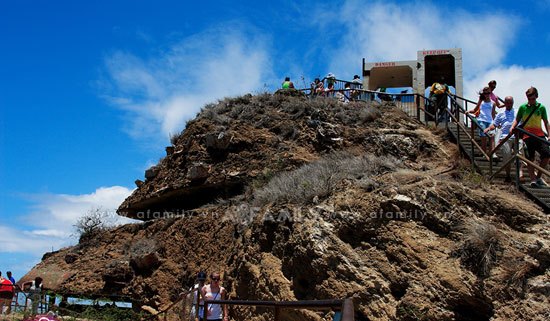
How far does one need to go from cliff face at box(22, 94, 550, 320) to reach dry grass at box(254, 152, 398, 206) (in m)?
0.04

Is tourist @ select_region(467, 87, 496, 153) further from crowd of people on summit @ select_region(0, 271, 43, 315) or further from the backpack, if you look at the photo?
crowd of people on summit @ select_region(0, 271, 43, 315)

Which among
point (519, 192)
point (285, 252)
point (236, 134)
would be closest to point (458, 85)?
point (236, 134)

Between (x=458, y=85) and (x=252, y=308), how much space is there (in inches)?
540

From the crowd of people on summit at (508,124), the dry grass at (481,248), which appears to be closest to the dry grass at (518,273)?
the dry grass at (481,248)

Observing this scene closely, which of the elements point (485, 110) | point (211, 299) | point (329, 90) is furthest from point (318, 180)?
point (329, 90)

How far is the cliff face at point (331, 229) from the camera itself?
7.70 meters

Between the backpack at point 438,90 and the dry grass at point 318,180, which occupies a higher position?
the backpack at point 438,90

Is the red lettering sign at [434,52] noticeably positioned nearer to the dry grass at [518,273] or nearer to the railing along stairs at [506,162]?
the railing along stairs at [506,162]

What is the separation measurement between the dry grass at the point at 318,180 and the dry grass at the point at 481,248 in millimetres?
2601

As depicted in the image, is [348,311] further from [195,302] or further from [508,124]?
[508,124]

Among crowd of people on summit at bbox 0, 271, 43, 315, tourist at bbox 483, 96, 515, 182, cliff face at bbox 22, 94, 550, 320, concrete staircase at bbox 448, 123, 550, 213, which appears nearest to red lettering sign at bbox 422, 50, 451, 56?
cliff face at bbox 22, 94, 550, 320

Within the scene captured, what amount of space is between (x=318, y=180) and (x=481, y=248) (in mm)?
3568

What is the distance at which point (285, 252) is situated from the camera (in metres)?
9.38

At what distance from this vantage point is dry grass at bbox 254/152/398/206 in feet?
32.9
